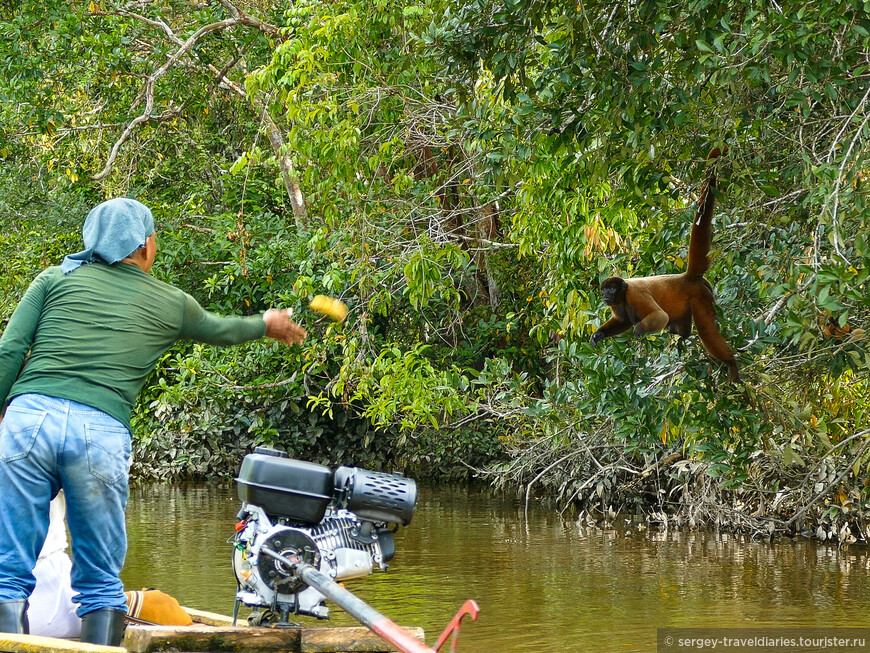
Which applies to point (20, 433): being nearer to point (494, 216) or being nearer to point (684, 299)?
point (684, 299)

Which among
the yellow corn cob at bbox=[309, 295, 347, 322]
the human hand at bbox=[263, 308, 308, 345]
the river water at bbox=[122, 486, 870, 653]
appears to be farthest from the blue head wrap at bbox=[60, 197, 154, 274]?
the river water at bbox=[122, 486, 870, 653]

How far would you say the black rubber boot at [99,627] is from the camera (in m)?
3.95

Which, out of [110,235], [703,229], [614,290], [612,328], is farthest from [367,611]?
[703,229]

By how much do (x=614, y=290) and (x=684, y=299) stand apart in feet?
1.48

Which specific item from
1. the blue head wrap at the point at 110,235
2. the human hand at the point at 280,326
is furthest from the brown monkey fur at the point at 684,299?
the blue head wrap at the point at 110,235

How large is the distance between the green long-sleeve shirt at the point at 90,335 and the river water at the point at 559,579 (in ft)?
11.1

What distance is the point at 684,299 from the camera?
20.2 ft

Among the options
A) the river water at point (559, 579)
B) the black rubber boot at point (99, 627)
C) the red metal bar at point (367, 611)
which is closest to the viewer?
the red metal bar at point (367, 611)

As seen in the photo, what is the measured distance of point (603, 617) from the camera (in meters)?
7.54

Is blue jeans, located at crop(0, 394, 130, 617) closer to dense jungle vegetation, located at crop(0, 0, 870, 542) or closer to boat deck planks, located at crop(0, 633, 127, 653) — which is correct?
boat deck planks, located at crop(0, 633, 127, 653)

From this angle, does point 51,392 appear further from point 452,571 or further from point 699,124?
point 452,571

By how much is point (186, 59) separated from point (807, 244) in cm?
1077

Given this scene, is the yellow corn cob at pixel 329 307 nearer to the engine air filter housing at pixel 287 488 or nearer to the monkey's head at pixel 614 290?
the engine air filter housing at pixel 287 488

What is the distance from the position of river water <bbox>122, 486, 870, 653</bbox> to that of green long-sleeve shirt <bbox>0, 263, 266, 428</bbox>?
11.1 feet
